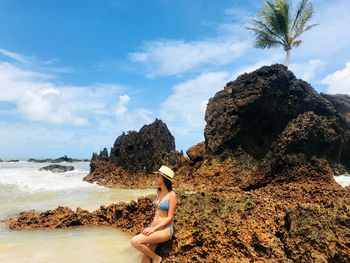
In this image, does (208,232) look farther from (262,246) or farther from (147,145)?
(147,145)

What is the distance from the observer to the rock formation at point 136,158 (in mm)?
15227

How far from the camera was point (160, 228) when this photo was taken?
3.46 metres

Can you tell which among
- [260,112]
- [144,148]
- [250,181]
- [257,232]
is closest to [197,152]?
[144,148]

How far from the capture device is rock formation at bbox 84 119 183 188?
15227 millimetres

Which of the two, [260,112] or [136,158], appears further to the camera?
[136,158]

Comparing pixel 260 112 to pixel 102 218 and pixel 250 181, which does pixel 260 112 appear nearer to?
pixel 250 181

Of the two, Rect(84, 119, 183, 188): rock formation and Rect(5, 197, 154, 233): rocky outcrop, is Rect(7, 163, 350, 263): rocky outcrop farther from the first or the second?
Rect(84, 119, 183, 188): rock formation

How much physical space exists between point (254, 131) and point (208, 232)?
917cm

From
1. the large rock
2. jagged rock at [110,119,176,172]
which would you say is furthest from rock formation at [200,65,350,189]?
jagged rock at [110,119,176,172]

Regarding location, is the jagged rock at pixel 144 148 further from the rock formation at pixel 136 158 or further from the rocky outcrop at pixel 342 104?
the rocky outcrop at pixel 342 104

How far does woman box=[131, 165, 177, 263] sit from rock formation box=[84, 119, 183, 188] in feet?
35.3

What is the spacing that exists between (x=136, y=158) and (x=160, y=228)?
12.9 metres

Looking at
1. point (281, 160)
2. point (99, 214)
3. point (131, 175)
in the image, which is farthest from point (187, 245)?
point (131, 175)

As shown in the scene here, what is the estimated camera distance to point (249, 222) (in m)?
3.53
